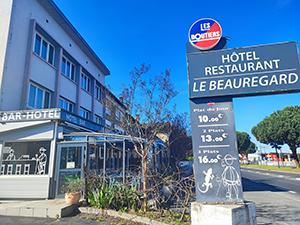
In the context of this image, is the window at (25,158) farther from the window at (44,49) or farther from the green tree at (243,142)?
the green tree at (243,142)

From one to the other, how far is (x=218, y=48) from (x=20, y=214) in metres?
7.93

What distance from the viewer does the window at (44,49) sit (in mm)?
12812

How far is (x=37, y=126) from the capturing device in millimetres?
9367

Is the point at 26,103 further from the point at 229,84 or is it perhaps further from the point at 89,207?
the point at 229,84

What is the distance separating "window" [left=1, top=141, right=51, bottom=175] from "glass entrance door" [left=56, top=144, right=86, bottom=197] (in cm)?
60

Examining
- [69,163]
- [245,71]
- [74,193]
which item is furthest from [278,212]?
[69,163]

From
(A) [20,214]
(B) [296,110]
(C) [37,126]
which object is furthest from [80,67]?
(B) [296,110]

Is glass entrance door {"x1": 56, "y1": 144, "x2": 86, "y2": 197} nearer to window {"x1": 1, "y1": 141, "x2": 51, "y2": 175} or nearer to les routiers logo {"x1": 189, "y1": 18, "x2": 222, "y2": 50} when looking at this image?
window {"x1": 1, "y1": 141, "x2": 51, "y2": 175}

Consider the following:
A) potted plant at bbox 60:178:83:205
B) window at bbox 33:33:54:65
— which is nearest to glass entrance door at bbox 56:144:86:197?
potted plant at bbox 60:178:83:205

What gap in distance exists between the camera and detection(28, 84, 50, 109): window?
1177cm

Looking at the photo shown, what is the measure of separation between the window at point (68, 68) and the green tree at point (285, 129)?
A: 32677 mm

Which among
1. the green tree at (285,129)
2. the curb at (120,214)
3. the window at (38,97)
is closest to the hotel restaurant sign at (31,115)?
the window at (38,97)

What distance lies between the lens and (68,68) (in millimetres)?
16609

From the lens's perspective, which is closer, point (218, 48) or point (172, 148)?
point (218, 48)
